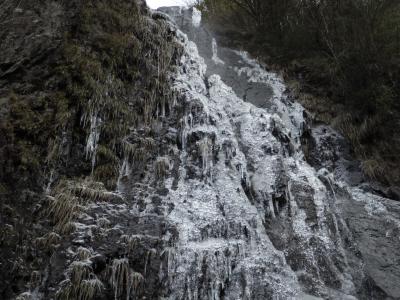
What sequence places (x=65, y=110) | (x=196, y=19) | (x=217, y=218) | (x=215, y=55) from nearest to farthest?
1. (x=217, y=218)
2. (x=65, y=110)
3. (x=215, y=55)
4. (x=196, y=19)

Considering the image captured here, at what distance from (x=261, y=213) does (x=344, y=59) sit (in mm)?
4843

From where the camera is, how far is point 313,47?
1061 centimetres

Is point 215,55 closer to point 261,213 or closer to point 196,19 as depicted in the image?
point 196,19

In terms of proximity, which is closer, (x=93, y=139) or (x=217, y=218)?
(x=217, y=218)

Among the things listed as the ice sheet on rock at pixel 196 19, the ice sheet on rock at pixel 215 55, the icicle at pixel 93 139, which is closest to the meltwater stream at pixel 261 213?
the icicle at pixel 93 139

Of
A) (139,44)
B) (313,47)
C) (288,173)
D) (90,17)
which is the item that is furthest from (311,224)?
(313,47)

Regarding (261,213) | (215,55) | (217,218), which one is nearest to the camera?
(217,218)

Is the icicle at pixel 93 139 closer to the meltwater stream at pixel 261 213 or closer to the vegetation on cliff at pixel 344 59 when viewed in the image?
the meltwater stream at pixel 261 213

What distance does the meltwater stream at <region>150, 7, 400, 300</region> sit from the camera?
206 inches

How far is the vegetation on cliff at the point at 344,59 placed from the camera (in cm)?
873

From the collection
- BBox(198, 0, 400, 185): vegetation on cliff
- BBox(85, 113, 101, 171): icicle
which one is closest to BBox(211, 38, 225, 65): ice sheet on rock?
BBox(198, 0, 400, 185): vegetation on cliff

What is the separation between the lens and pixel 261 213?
6297mm

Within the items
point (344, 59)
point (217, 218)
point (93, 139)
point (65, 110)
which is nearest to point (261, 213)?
point (217, 218)

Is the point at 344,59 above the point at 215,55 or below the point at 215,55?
below
